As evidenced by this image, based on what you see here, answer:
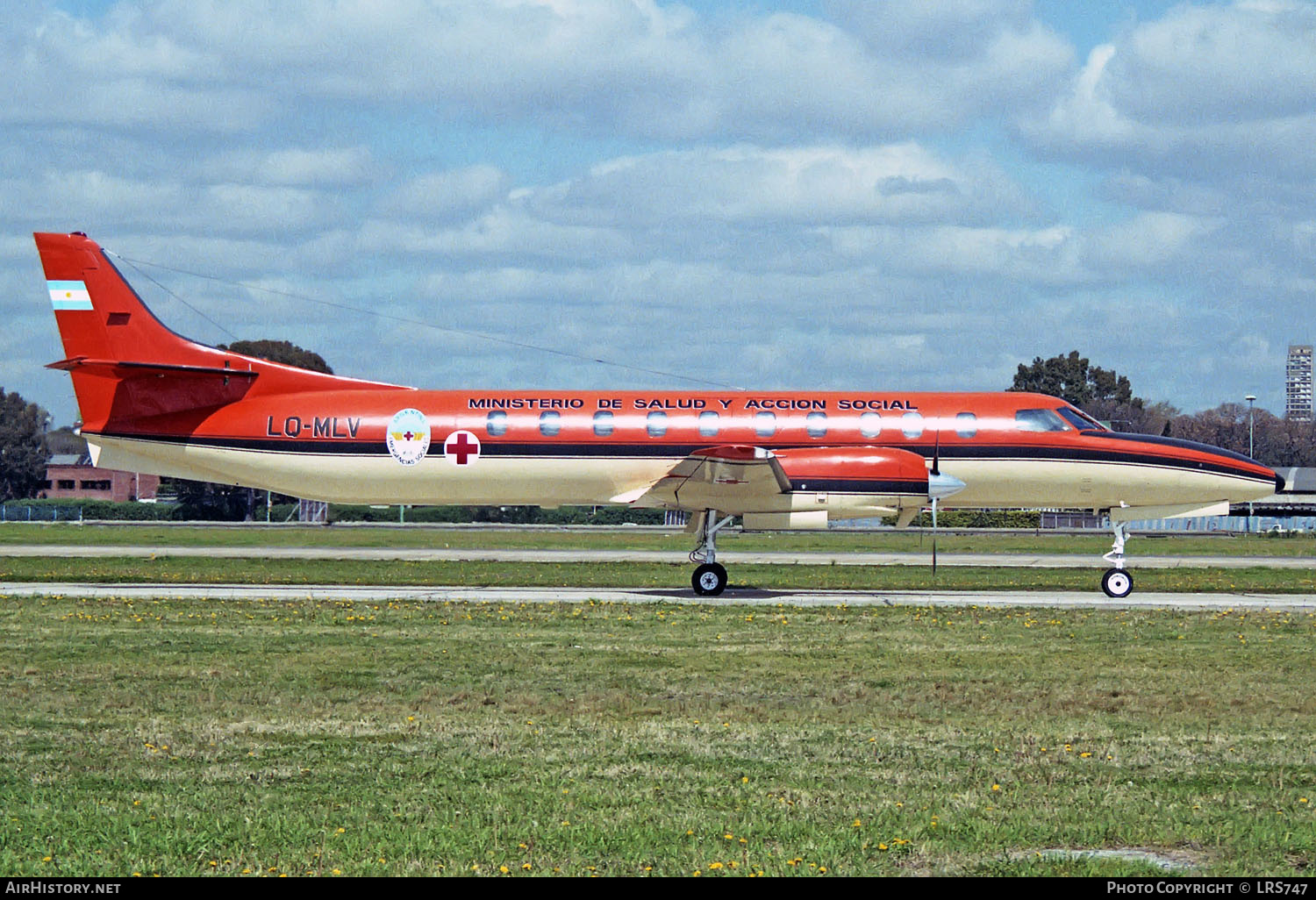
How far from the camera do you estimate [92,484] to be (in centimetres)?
12775

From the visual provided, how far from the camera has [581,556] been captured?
45.0m

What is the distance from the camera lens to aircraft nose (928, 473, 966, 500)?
25719 mm

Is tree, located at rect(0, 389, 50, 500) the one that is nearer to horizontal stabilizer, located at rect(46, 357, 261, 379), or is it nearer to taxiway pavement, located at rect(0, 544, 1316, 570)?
taxiway pavement, located at rect(0, 544, 1316, 570)

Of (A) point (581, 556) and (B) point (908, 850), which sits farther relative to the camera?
(A) point (581, 556)

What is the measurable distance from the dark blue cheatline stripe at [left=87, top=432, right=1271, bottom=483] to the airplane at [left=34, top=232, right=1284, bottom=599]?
0.10 ft

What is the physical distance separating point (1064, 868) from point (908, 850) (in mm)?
969

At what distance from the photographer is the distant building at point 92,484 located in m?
122

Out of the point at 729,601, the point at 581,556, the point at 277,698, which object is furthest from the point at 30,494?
the point at 277,698

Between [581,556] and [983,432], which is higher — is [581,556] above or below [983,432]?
below

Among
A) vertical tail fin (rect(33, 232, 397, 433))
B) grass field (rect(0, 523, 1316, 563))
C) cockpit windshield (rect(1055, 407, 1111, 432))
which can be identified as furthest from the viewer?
grass field (rect(0, 523, 1316, 563))

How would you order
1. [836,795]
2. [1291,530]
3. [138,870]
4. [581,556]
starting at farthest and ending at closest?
[1291,530]
[581,556]
[836,795]
[138,870]

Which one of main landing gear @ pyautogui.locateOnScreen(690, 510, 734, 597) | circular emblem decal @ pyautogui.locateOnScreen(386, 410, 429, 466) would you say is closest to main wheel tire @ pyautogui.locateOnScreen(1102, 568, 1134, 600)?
main landing gear @ pyautogui.locateOnScreen(690, 510, 734, 597)

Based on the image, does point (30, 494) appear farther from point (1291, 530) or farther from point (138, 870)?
point (138, 870)

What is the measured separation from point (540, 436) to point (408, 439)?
9.33ft
